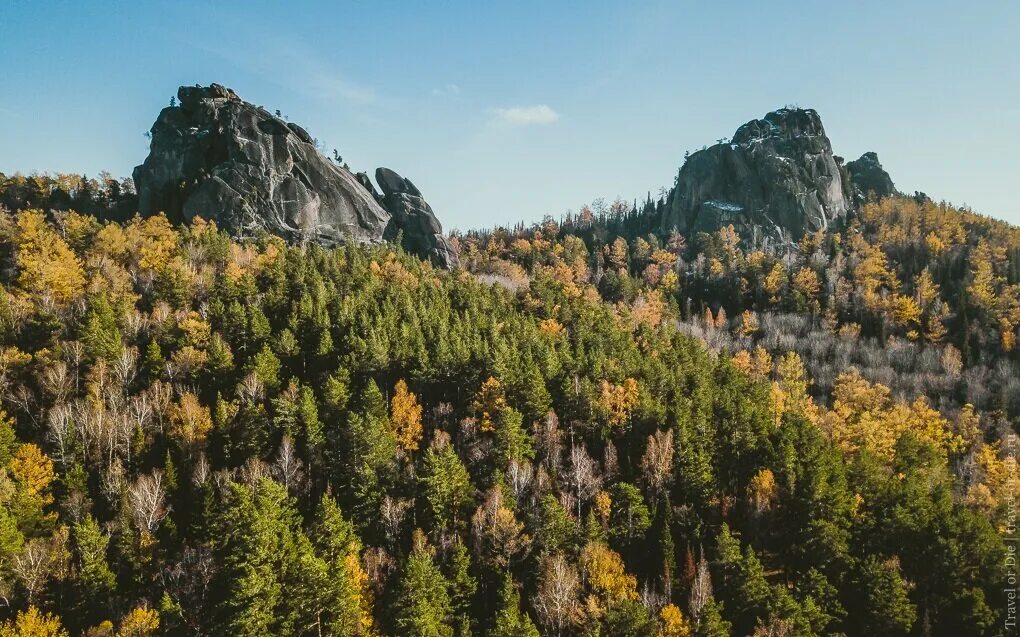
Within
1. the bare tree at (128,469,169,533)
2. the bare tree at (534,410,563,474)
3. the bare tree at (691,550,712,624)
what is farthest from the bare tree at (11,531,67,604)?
the bare tree at (691,550,712,624)

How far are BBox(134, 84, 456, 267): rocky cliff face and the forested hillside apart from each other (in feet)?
65.0

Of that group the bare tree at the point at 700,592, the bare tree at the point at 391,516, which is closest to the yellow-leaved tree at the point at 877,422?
the bare tree at the point at 700,592

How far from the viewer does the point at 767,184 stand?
563 ft

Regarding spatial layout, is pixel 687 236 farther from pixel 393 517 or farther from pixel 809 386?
pixel 393 517

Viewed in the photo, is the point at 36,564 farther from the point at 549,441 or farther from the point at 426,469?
the point at 549,441

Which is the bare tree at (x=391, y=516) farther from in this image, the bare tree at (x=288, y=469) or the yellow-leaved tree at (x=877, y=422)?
the yellow-leaved tree at (x=877, y=422)

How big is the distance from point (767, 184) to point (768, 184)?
41 cm

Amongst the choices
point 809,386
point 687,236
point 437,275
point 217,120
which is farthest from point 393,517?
point 687,236

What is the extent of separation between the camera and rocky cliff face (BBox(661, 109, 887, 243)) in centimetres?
16612

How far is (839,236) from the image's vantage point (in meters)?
155

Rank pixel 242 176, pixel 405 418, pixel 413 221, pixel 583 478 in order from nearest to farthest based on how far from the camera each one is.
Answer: pixel 583 478
pixel 405 418
pixel 242 176
pixel 413 221

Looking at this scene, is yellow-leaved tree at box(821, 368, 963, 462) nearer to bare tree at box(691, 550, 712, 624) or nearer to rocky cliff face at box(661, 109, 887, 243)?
bare tree at box(691, 550, 712, 624)

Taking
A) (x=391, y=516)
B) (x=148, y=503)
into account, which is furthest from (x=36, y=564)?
(x=391, y=516)

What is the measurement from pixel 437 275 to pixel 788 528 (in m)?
75.5
